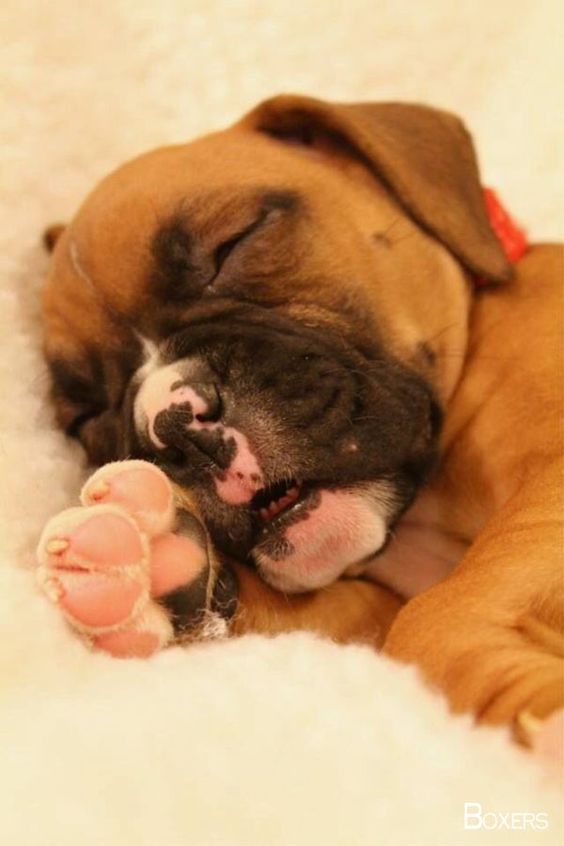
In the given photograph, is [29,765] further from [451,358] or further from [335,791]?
[451,358]

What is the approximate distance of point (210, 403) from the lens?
4.92ft

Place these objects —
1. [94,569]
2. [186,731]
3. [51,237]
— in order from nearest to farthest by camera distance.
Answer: [186,731] < [94,569] < [51,237]

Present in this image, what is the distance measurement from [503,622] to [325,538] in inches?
13.8

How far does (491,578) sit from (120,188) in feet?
3.46

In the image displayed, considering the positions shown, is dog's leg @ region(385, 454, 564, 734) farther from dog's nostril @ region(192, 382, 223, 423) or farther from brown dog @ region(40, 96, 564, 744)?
dog's nostril @ region(192, 382, 223, 423)

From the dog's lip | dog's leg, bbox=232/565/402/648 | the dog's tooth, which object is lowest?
dog's leg, bbox=232/565/402/648

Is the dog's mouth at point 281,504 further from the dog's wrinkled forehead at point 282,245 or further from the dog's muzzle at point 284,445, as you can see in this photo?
the dog's wrinkled forehead at point 282,245

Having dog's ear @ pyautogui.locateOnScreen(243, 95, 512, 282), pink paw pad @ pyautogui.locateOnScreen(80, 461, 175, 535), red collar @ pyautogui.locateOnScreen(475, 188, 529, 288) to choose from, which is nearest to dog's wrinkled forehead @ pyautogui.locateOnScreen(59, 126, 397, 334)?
dog's ear @ pyautogui.locateOnScreen(243, 95, 512, 282)

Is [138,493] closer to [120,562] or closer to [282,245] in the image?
[120,562]

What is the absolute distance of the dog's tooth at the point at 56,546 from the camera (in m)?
1.26

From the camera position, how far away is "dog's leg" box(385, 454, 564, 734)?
3.58 feet

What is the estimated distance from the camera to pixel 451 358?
1940 millimetres

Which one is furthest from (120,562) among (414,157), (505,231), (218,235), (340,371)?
(505,231)

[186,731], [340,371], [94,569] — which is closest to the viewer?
[186,731]
